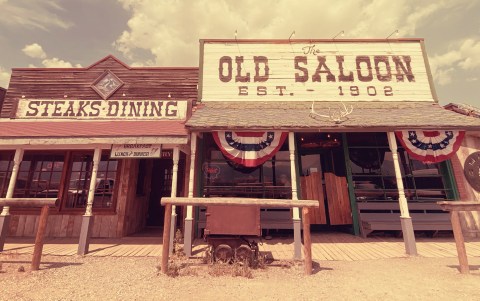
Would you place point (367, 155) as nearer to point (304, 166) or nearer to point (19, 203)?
point (304, 166)

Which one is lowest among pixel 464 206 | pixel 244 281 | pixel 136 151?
pixel 244 281

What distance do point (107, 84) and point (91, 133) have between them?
3.62 m

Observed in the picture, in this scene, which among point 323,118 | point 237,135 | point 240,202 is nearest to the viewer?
→ point 240,202

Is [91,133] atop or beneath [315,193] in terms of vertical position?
atop

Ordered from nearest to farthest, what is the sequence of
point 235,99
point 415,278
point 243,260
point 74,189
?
point 415,278, point 243,260, point 74,189, point 235,99

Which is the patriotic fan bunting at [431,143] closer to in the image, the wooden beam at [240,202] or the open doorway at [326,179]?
the open doorway at [326,179]

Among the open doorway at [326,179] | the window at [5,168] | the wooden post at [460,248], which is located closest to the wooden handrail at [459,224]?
the wooden post at [460,248]

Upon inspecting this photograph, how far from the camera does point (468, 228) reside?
25.1 ft

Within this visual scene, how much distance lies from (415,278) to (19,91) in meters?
14.1

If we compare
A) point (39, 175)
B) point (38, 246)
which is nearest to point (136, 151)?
point (38, 246)

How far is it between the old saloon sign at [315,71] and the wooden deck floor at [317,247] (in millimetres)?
5232

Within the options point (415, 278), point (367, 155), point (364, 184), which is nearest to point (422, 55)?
point (367, 155)

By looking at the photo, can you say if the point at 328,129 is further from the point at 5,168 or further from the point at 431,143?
the point at 5,168

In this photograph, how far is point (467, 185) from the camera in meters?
7.97
